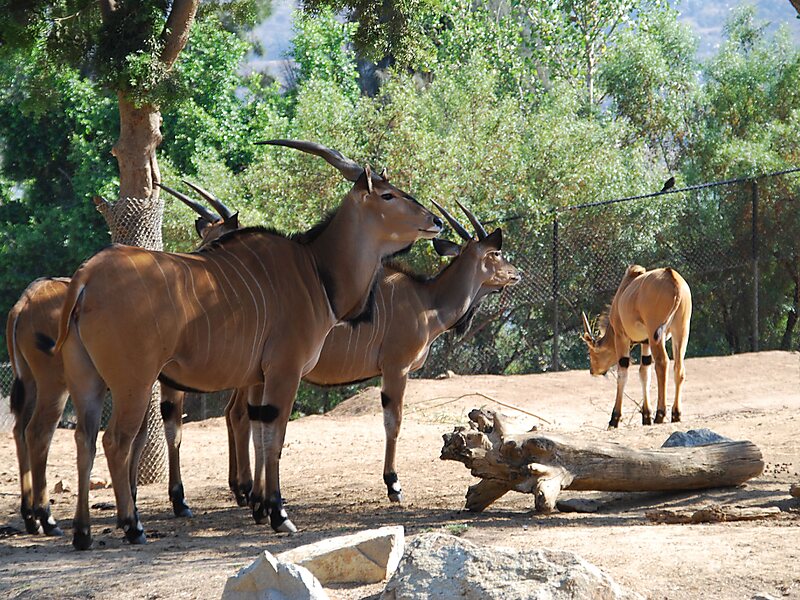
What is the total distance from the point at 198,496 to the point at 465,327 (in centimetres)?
246

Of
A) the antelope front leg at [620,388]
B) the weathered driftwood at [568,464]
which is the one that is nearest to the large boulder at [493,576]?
the weathered driftwood at [568,464]

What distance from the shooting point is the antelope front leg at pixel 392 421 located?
735 cm

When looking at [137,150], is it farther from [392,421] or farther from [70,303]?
[70,303]

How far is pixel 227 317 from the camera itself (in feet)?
19.9

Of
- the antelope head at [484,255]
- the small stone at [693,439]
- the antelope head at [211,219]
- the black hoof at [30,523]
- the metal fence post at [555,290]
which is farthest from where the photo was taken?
the metal fence post at [555,290]

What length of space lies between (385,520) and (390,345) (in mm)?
1677

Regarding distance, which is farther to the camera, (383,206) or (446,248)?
(446,248)

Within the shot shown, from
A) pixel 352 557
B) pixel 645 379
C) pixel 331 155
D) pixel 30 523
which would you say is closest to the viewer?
pixel 352 557

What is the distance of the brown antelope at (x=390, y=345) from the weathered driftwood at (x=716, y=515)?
2109mm

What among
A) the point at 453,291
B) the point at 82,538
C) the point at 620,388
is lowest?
the point at 82,538

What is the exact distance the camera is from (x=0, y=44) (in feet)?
28.5

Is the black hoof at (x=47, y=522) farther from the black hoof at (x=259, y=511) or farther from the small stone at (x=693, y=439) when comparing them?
the small stone at (x=693, y=439)

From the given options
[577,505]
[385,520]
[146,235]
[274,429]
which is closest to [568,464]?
[577,505]

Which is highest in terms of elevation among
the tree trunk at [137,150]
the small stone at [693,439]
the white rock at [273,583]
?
the tree trunk at [137,150]
